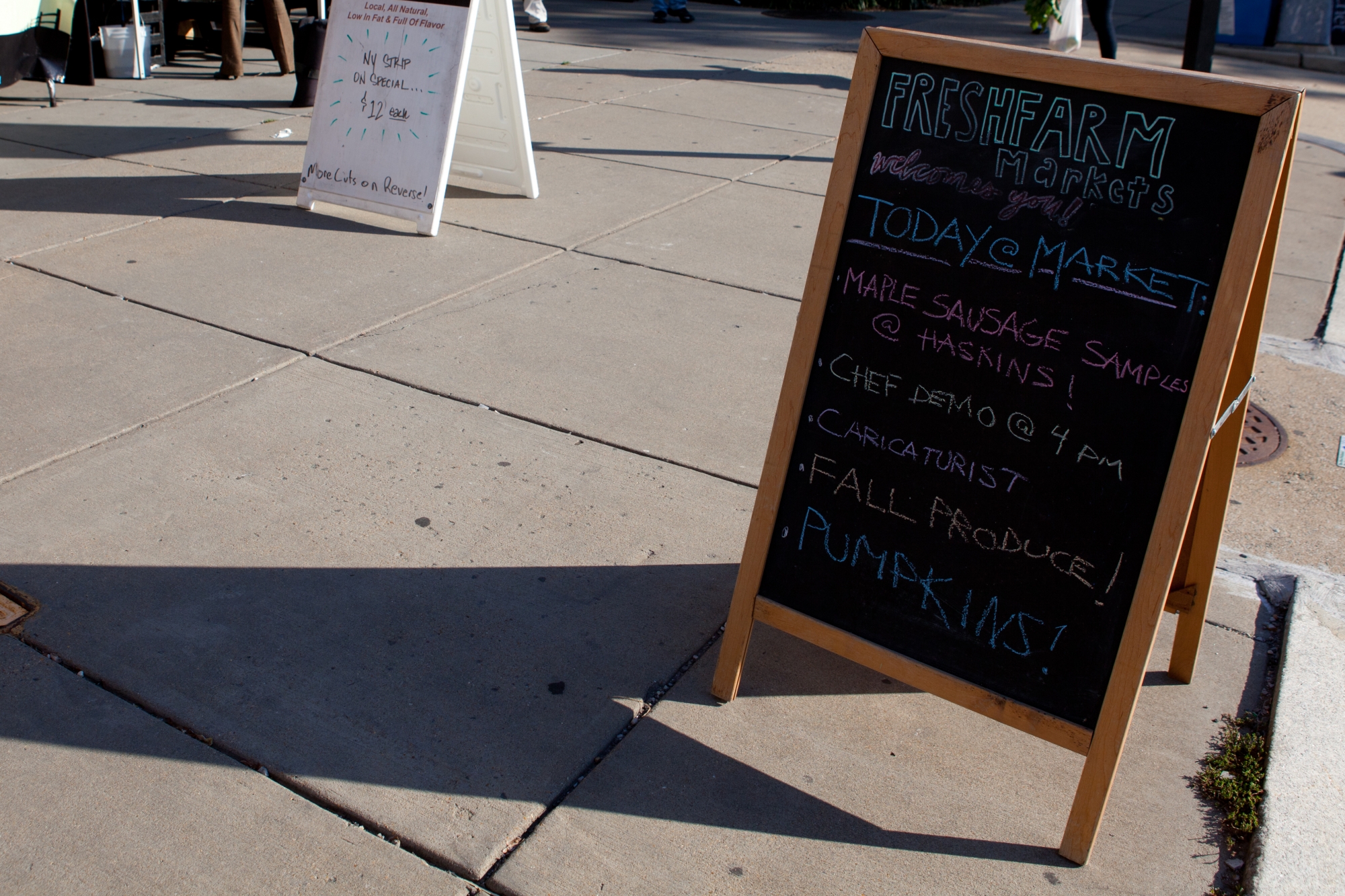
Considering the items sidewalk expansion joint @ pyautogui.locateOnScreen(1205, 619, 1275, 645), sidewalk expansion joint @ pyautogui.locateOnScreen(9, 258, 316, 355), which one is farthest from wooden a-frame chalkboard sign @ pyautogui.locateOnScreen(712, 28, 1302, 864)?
sidewalk expansion joint @ pyautogui.locateOnScreen(9, 258, 316, 355)

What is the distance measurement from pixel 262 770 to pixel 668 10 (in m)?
13.2

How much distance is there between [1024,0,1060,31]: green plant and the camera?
27.9ft

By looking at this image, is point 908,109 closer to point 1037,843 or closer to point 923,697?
point 923,697

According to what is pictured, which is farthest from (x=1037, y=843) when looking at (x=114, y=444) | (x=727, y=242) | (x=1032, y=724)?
(x=727, y=242)

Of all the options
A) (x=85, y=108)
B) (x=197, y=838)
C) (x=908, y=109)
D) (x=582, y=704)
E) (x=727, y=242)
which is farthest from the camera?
(x=85, y=108)

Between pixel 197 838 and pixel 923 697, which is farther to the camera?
pixel 923 697

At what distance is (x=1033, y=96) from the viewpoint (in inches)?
89.3

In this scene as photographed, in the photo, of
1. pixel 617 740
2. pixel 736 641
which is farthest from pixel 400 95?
pixel 617 740

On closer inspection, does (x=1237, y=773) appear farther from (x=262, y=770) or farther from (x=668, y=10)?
(x=668, y=10)

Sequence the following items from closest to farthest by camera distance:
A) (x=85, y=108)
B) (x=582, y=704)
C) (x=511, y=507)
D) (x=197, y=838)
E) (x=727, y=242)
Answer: (x=197, y=838)
(x=582, y=704)
(x=511, y=507)
(x=727, y=242)
(x=85, y=108)

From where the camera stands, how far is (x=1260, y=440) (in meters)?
4.21

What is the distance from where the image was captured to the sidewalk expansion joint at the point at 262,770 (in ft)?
7.36

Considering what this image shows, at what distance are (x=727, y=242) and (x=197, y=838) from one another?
170 inches

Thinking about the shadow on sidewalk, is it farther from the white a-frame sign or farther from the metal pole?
the metal pole
